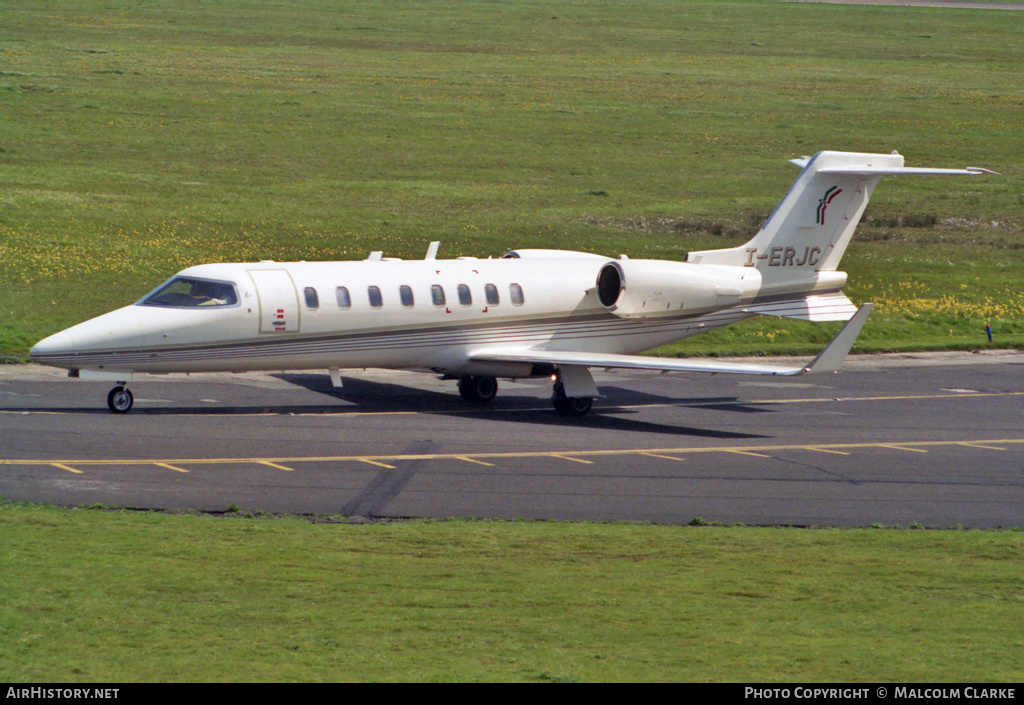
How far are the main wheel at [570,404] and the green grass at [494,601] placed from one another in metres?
9.69

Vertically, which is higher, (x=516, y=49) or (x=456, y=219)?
(x=516, y=49)

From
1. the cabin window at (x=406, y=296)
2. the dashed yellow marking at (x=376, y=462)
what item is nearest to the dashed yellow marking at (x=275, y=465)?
the dashed yellow marking at (x=376, y=462)

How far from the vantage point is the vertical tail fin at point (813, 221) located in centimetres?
3178

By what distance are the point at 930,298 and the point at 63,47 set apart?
55.9 metres

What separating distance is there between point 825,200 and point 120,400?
1738 cm

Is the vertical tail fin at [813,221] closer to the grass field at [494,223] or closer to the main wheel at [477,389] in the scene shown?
the grass field at [494,223]

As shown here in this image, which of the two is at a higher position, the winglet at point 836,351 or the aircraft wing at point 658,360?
the winglet at point 836,351

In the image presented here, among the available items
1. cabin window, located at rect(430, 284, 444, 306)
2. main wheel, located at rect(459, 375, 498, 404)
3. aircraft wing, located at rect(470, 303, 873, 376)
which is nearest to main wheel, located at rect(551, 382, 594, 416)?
aircraft wing, located at rect(470, 303, 873, 376)

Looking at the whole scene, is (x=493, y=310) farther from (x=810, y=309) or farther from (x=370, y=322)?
(x=810, y=309)

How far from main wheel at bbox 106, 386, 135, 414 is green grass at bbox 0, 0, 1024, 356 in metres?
7.70

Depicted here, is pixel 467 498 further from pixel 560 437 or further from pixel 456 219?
pixel 456 219

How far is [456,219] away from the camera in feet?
168

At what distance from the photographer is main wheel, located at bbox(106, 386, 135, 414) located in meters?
25.3

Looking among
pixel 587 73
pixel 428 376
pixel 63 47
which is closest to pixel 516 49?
pixel 587 73
